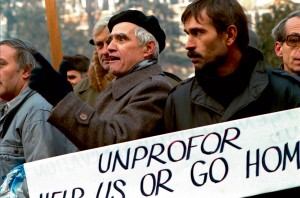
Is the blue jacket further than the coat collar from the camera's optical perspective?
Yes

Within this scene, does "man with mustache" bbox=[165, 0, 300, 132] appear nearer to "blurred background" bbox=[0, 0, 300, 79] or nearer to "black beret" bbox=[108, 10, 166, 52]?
"black beret" bbox=[108, 10, 166, 52]

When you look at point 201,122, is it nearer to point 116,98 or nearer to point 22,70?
point 116,98

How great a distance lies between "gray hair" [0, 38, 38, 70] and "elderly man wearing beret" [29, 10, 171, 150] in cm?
60

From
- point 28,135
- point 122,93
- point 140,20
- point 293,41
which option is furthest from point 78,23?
point 122,93

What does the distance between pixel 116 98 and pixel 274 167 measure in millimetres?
1128

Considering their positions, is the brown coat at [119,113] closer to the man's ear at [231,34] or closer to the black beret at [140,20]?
the black beret at [140,20]

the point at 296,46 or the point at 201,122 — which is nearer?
the point at 201,122

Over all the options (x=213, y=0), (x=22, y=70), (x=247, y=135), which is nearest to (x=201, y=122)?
(x=247, y=135)

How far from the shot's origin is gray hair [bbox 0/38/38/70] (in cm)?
698

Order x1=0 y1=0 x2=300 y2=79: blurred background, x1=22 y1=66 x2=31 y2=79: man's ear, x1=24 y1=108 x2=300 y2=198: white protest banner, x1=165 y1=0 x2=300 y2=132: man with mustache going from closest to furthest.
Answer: x1=24 y1=108 x2=300 y2=198: white protest banner < x1=165 y1=0 x2=300 y2=132: man with mustache < x1=22 y1=66 x2=31 y2=79: man's ear < x1=0 y1=0 x2=300 y2=79: blurred background

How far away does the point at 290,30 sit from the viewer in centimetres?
754

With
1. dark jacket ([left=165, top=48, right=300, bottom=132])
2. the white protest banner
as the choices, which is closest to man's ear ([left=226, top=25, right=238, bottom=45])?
dark jacket ([left=165, top=48, right=300, bottom=132])

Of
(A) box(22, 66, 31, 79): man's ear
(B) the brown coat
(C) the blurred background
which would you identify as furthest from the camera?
(C) the blurred background

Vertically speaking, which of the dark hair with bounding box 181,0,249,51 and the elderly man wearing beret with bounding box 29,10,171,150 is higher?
the dark hair with bounding box 181,0,249,51
